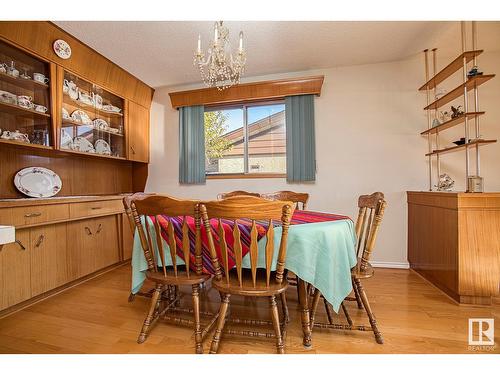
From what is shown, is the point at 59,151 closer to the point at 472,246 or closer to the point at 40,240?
the point at 40,240

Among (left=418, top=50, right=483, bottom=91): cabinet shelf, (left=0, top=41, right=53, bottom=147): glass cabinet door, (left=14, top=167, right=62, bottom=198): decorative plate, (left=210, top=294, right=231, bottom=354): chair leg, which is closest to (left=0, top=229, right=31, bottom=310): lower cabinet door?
(left=14, top=167, right=62, bottom=198): decorative plate

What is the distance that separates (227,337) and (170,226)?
31.6 inches

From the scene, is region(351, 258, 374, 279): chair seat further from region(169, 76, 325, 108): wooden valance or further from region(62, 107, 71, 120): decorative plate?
region(62, 107, 71, 120): decorative plate

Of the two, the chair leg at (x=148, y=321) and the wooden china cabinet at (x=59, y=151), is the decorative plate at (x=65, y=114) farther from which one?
the chair leg at (x=148, y=321)

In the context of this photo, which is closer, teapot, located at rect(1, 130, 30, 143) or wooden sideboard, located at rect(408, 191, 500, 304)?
wooden sideboard, located at rect(408, 191, 500, 304)

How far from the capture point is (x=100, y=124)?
2973mm

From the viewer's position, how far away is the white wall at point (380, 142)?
109 inches

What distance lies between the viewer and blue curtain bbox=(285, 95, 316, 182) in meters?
3.05

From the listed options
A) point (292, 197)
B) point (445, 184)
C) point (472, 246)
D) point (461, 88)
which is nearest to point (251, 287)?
Answer: point (292, 197)

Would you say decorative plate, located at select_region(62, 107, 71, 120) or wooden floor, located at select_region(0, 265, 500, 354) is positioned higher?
decorative plate, located at select_region(62, 107, 71, 120)

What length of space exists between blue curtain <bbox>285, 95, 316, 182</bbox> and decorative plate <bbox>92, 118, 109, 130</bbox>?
7.48 ft

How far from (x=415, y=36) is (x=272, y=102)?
1631 millimetres

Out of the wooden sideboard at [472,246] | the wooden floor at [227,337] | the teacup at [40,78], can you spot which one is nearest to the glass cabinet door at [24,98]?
the teacup at [40,78]

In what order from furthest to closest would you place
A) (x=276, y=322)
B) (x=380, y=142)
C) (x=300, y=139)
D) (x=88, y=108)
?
(x=300, y=139) < (x=380, y=142) < (x=88, y=108) < (x=276, y=322)
